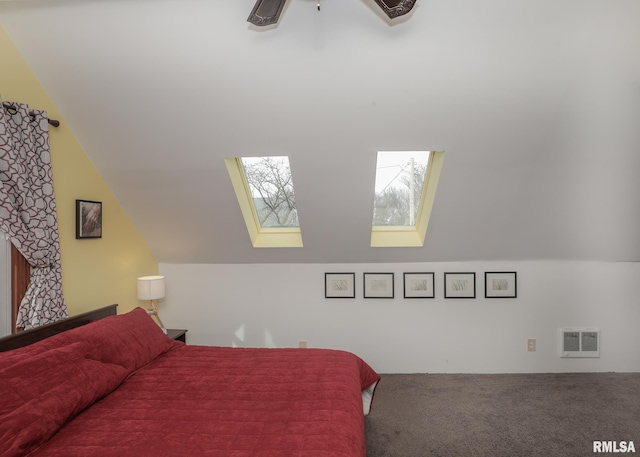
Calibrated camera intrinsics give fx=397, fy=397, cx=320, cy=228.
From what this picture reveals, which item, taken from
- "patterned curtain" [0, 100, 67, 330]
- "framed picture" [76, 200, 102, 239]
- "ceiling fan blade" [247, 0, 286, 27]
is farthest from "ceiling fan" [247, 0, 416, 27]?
"framed picture" [76, 200, 102, 239]

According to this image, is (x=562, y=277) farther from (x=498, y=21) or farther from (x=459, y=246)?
(x=498, y=21)

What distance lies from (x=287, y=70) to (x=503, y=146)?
166cm

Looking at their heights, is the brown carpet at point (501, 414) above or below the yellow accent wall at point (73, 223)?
below

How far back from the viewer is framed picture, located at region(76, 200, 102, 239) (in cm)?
299

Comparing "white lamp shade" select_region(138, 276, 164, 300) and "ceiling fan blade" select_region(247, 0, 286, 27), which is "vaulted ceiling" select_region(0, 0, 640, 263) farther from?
"white lamp shade" select_region(138, 276, 164, 300)

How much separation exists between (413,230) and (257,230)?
1.58 meters

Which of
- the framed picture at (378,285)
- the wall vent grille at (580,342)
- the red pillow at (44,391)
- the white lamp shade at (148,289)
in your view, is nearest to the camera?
the red pillow at (44,391)

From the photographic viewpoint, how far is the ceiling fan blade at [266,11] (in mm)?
1775

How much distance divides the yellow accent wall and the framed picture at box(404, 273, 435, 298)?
2663 mm

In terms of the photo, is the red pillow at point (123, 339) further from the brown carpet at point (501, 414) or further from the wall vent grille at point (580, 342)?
the wall vent grille at point (580, 342)

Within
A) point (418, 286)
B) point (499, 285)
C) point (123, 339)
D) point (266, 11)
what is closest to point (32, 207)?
point (123, 339)

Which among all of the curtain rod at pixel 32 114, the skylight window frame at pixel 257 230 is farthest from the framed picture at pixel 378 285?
the curtain rod at pixel 32 114

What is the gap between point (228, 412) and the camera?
1.93 m

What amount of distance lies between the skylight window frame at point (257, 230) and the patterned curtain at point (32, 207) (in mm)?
1417
